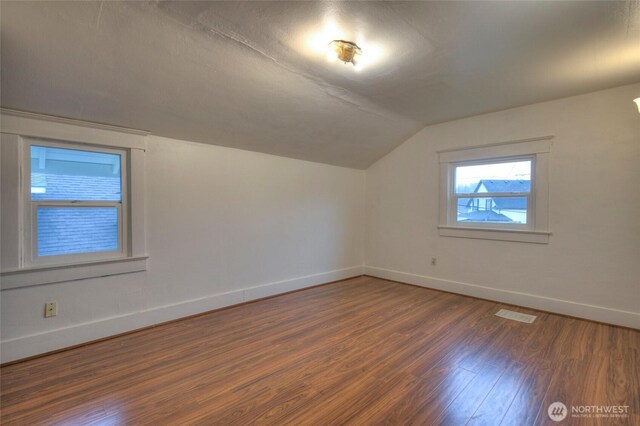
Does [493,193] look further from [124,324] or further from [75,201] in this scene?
[75,201]

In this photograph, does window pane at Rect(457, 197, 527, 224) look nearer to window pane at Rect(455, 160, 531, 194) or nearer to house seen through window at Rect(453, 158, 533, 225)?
house seen through window at Rect(453, 158, 533, 225)

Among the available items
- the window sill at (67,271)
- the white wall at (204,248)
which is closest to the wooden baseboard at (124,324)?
the white wall at (204,248)

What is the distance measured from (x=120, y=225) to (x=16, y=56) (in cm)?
146

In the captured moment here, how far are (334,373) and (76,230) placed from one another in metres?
2.52

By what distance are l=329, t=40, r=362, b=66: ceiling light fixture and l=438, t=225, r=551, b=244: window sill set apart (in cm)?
289

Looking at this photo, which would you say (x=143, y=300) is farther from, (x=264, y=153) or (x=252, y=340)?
(x=264, y=153)

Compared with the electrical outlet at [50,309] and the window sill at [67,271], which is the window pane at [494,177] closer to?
the window sill at [67,271]

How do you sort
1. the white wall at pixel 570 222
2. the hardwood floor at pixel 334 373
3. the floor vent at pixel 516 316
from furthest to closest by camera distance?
the floor vent at pixel 516 316 → the white wall at pixel 570 222 → the hardwood floor at pixel 334 373

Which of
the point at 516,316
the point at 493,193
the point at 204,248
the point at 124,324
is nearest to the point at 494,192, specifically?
the point at 493,193

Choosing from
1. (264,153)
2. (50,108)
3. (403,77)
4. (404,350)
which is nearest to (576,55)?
(403,77)

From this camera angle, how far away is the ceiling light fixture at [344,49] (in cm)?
215

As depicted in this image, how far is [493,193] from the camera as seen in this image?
153 inches

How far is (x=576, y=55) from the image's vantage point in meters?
2.39

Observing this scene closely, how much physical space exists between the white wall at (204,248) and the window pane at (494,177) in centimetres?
187
